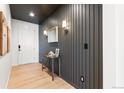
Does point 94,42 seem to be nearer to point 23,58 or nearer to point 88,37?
point 88,37

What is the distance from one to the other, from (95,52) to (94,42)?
0.60 ft

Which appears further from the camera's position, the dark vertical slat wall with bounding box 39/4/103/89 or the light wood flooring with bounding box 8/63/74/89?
the light wood flooring with bounding box 8/63/74/89

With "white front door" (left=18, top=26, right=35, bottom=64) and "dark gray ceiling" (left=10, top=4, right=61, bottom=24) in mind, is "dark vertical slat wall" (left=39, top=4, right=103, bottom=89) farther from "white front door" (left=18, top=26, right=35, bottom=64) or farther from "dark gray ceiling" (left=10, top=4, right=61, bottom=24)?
"white front door" (left=18, top=26, right=35, bottom=64)

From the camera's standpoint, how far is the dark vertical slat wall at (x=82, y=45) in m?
1.72

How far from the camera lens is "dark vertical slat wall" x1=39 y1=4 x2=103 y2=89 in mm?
1720
